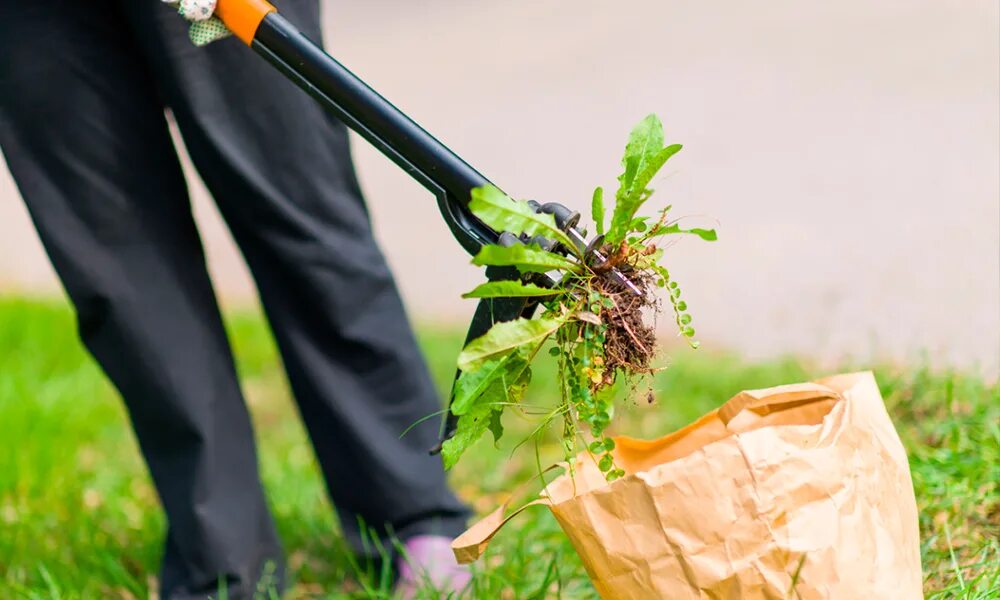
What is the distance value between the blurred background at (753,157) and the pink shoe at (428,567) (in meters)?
0.75

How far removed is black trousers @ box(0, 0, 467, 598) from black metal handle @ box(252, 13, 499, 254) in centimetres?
24

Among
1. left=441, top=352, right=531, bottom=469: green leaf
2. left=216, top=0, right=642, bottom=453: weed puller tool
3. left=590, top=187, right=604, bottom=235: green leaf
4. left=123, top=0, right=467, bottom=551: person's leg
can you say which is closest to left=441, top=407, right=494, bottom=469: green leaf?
left=441, top=352, right=531, bottom=469: green leaf

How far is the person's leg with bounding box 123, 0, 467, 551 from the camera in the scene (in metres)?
1.50

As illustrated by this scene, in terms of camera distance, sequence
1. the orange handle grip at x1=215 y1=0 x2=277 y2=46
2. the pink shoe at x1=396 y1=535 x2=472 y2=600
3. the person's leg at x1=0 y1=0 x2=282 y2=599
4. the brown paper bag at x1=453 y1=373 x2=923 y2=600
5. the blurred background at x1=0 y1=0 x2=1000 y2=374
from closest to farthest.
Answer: the brown paper bag at x1=453 y1=373 x2=923 y2=600 → the orange handle grip at x1=215 y1=0 x2=277 y2=46 → the person's leg at x1=0 y1=0 x2=282 y2=599 → the pink shoe at x1=396 y1=535 x2=472 y2=600 → the blurred background at x1=0 y1=0 x2=1000 y2=374

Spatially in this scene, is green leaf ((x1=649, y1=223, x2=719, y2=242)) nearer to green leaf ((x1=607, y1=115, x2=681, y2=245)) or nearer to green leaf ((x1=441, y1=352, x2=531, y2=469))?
green leaf ((x1=607, y1=115, x2=681, y2=245))

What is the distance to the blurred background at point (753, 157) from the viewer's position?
2.51m

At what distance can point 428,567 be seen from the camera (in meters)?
1.65

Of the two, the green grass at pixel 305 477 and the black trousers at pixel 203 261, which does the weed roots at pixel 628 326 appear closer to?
the green grass at pixel 305 477

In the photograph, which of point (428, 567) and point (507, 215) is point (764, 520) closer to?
point (507, 215)

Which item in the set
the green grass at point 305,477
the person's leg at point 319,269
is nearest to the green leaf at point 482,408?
the green grass at point 305,477

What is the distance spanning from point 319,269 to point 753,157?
100 inches

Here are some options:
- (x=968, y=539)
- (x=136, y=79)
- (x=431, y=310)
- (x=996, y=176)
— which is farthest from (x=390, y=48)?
(x=968, y=539)

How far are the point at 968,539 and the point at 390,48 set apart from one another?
16.9 feet

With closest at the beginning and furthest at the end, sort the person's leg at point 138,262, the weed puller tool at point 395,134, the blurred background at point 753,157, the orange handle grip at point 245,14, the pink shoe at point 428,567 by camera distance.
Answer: the weed puller tool at point 395,134, the orange handle grip at point 245,14, the person's leg at point 138,262, the pink shoe at point 428,567, the blurred background at point 753,157
